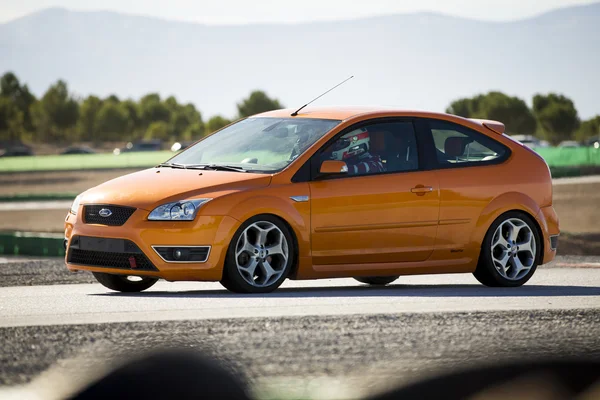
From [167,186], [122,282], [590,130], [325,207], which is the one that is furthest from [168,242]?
[590,130]

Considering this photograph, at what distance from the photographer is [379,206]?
1070cm

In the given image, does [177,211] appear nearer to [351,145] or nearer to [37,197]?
[351,145]

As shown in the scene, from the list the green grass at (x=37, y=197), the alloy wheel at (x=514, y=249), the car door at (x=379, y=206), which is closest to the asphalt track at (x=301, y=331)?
the alloy wheel at (x=514, y=249)

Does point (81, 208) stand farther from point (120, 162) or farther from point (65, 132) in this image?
point (65, 132)

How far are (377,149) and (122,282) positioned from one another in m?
2.52

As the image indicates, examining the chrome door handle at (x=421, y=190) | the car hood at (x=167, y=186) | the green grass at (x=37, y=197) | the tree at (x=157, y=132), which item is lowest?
the green grass at (x=37, y=197)

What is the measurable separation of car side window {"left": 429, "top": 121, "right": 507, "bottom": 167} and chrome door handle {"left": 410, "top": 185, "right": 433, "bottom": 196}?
0.34 meters

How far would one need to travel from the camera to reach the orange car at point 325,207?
10023 mm

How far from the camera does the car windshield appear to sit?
35.1 feet

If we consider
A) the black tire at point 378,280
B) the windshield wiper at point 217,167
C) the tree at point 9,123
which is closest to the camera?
the windshield wiper at point 217,167

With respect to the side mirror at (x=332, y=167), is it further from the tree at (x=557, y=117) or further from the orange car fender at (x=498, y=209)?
the tree at (x=557, y=117)

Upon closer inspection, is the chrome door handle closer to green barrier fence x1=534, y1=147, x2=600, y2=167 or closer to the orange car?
the orange car

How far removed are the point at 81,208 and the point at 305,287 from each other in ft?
7.32

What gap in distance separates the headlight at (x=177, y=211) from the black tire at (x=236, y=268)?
1.27 feet
